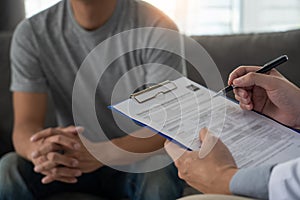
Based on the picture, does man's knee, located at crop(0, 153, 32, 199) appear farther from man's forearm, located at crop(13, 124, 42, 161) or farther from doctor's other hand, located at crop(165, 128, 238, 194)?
doctor's other hand, located at crop(165, 128, 238, 194)

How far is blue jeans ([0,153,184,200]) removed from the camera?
48.9 inches

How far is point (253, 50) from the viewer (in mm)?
1541

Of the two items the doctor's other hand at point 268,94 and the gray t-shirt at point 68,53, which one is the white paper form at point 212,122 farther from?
the gray t-shirt at point 68,53

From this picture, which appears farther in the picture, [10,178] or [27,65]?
[27,65]

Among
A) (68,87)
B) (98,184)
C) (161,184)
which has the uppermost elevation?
(68,87)

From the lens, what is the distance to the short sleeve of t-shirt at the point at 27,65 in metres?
1.47

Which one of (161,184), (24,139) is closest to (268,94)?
(161,184)

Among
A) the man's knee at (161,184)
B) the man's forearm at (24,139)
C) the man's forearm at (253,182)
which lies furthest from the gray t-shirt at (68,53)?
the man's forearm at (253,182)

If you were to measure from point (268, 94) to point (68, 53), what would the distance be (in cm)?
70

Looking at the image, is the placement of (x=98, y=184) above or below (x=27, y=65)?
below

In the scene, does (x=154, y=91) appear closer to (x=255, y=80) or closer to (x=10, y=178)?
(x=255, y=80)

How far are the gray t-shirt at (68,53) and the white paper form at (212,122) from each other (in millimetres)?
395

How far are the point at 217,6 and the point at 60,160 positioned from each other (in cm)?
157

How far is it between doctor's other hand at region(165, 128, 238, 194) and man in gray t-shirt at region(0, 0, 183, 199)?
1.22ft
